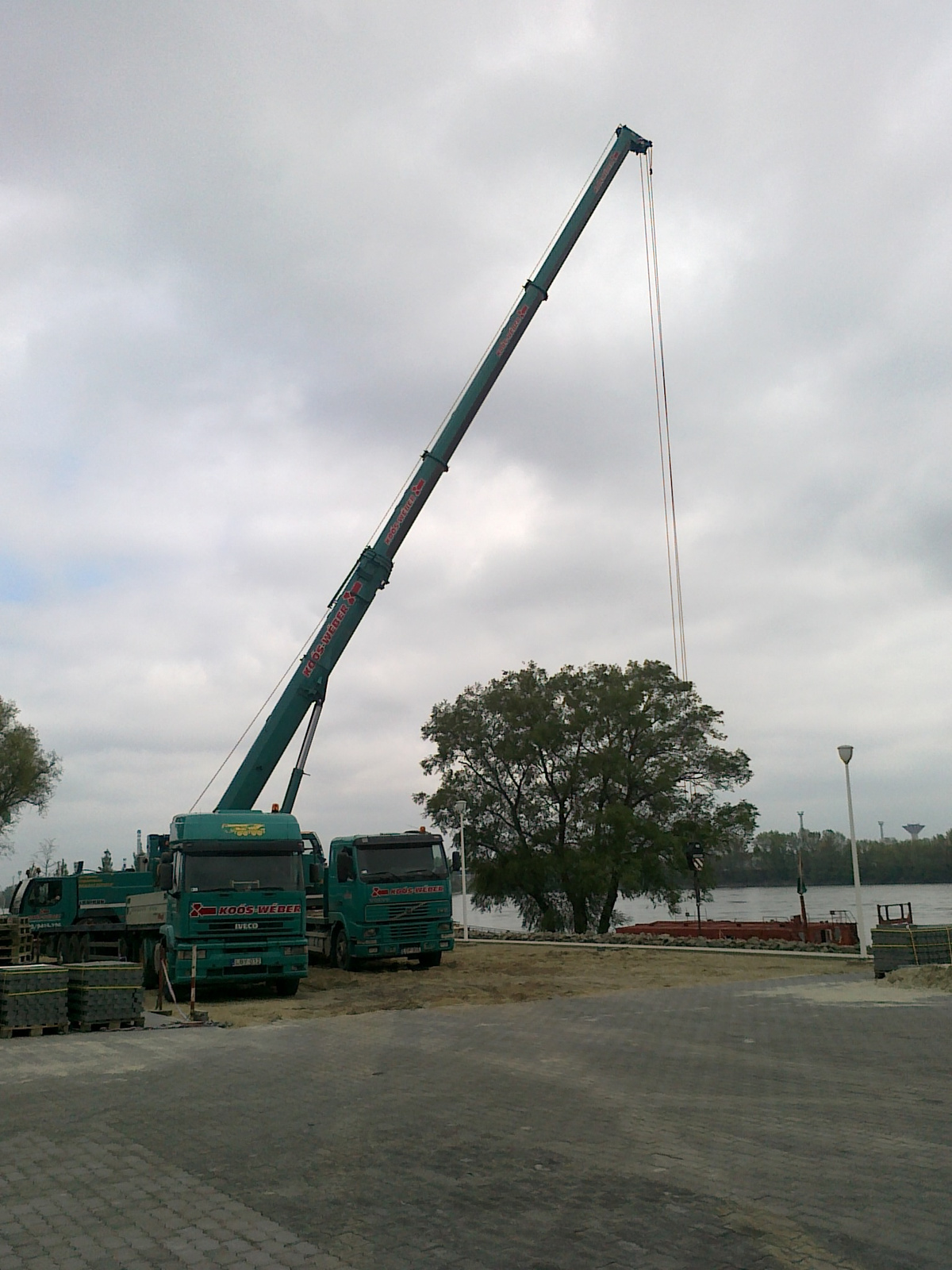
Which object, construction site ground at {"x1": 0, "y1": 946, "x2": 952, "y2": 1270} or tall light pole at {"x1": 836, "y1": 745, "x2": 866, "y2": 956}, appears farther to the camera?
tall light pole at {"x1": 836, "y1": 745, "x2": 866, "y2": 956}

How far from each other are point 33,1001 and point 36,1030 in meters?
0.38

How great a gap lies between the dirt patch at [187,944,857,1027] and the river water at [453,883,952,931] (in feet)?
53.8

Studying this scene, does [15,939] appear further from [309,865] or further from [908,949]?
[908,949]

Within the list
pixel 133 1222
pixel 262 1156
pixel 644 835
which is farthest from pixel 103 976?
pixel 644 835

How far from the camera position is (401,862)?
21.4 m

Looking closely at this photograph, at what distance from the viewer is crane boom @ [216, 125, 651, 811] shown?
76.7 feet

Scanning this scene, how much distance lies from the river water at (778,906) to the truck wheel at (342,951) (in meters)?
18.9

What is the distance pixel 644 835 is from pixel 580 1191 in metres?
31.8

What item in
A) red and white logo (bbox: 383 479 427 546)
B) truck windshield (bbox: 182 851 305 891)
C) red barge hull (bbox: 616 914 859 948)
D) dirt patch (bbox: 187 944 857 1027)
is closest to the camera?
dirt patch (bbox: 187 944 857 1027)

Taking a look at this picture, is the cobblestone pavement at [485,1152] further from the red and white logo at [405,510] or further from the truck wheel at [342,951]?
the red and white logo at [405,510]

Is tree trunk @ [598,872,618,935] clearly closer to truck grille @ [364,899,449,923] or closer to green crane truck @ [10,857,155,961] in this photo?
truck grille @ [364,899,449,923]

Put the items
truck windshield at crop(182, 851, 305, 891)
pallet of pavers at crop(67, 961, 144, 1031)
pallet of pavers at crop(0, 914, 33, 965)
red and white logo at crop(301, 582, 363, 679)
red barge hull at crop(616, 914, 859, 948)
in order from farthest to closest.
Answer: red barge hull at crop(616, 914, 859, 948) < red and white logo at crop(301, 582, 363, 679) < truck windshield at crop(182, 851, 305, 891) < pallet of pavers at crop(0, 914, 33, 965) < pallet of pavers at crop(67, 961, 144, 1031)

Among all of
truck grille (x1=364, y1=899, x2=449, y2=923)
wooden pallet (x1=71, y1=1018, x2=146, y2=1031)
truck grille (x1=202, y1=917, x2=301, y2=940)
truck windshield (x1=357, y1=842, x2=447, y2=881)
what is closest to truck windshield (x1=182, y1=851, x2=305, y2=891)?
truck grille (x1=202, y1=917, x2=301, y2=940)

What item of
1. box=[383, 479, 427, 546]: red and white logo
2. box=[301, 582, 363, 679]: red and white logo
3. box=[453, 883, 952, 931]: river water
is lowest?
box=[453, 883, 952, 931]: river water
